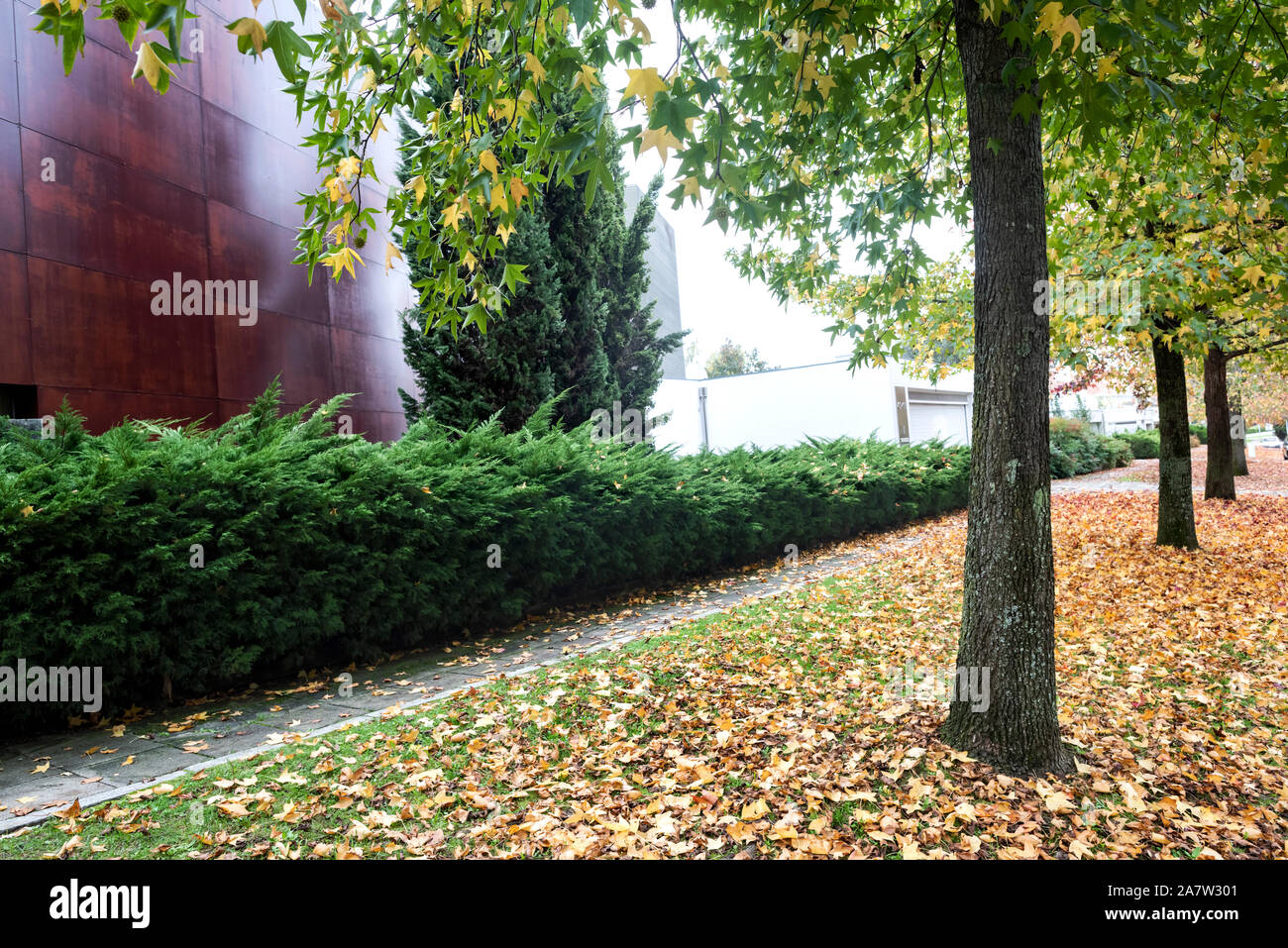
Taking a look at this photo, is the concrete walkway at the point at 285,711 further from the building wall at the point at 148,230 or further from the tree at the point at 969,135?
the building wall at the point at 148,230

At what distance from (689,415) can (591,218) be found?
16682 mm

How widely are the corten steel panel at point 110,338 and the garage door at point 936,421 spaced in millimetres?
22932

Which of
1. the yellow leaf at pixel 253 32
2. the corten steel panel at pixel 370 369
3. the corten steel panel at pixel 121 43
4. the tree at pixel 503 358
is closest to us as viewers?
the yellow leaf at pixel 253 32

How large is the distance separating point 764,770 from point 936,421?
1148 inches

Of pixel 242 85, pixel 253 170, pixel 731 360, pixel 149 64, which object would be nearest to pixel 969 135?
pixel 149 64

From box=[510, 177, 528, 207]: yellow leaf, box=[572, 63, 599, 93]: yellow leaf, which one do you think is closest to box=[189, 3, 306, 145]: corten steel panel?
box=[510, 177, 528, 207]: yellow leaf

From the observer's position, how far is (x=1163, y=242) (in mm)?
7730

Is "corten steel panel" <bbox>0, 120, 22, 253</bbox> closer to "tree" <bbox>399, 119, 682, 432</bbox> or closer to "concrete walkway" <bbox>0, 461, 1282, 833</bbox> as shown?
"tree" <bbox>399, 119, 682, 432</bbox>

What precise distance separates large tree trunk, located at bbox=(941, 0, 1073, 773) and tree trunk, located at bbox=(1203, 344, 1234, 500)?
1364 cm

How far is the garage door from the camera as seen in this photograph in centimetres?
2819

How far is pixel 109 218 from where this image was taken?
27.8 ft

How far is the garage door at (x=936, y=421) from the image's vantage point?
92.5 ft

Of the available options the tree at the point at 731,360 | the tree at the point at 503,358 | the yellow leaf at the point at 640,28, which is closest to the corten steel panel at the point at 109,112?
the tree at the point at 503,358
